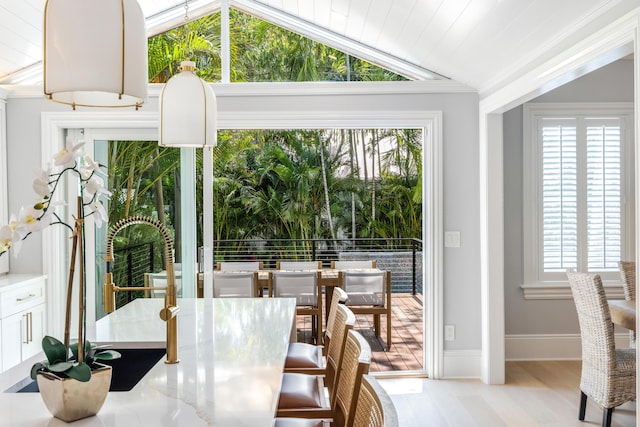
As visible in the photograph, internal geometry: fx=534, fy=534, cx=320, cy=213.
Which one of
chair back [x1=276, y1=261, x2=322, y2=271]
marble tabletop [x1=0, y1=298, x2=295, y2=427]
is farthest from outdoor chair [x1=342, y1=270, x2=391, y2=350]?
marble tabletop [x1=0, y1=298, x2=295, y2=427]

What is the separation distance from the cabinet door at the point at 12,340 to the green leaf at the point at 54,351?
9.16 feet

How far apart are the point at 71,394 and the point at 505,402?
3.31 m

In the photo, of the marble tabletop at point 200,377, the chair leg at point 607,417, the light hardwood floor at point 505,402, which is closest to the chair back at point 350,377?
the marble tabletop at point 200,377

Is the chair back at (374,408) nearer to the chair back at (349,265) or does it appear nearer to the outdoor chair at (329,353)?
Answer: the outdoor chair at (329,353)

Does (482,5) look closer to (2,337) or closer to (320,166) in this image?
(2,337)

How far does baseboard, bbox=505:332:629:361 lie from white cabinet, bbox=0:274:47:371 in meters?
4.01

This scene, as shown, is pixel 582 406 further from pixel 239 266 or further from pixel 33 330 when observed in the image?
pixel 33 330

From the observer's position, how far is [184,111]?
7.89ft

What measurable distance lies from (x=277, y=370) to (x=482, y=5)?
6.99 feet

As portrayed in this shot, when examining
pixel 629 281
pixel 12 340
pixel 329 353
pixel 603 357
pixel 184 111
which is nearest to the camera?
pixel 184 111

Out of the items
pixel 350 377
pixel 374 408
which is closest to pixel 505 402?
pixel 350 377

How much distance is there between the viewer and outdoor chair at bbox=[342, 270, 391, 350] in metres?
5.31

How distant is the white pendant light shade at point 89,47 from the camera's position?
4.42 ft

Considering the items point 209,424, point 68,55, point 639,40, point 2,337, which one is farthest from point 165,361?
point 2,337
